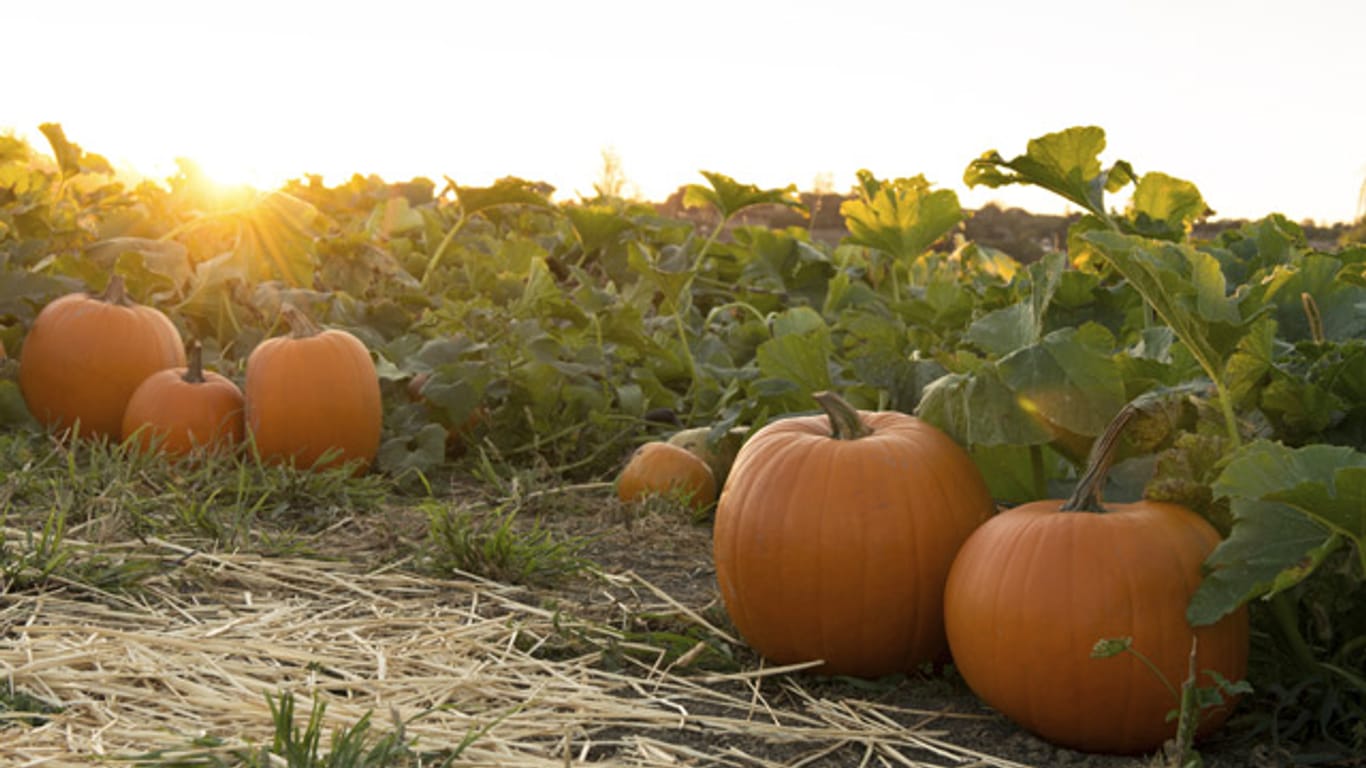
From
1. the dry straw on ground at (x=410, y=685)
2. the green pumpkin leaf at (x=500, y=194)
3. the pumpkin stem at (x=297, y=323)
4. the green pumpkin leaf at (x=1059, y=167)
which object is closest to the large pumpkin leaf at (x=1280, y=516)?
the dry straw on ground at (x=410, y=685)

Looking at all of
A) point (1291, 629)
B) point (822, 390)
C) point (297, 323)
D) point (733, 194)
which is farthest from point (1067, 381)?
point (297, 323)

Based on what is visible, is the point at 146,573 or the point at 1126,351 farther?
the point at 146,573

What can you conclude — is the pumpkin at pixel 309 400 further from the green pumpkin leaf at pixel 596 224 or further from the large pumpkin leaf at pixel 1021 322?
the large pumpkin leaf at pixel 1021 322

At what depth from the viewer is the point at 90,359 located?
13.6ft

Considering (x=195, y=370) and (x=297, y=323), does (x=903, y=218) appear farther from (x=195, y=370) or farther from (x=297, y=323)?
(x=195, y=370)

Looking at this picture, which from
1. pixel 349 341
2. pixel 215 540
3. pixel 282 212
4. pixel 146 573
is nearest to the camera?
pixel 146 573

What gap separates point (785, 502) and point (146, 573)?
1474 millimetres

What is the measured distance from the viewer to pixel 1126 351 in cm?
241

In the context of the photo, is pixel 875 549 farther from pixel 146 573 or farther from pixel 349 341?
pixel 349 341

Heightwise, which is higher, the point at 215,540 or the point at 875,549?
the point at 875,549

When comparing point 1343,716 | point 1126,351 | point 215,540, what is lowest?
point 215,540

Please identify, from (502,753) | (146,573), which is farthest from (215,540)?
(502,753)

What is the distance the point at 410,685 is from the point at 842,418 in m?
0.93

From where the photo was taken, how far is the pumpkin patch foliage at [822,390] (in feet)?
6.80
